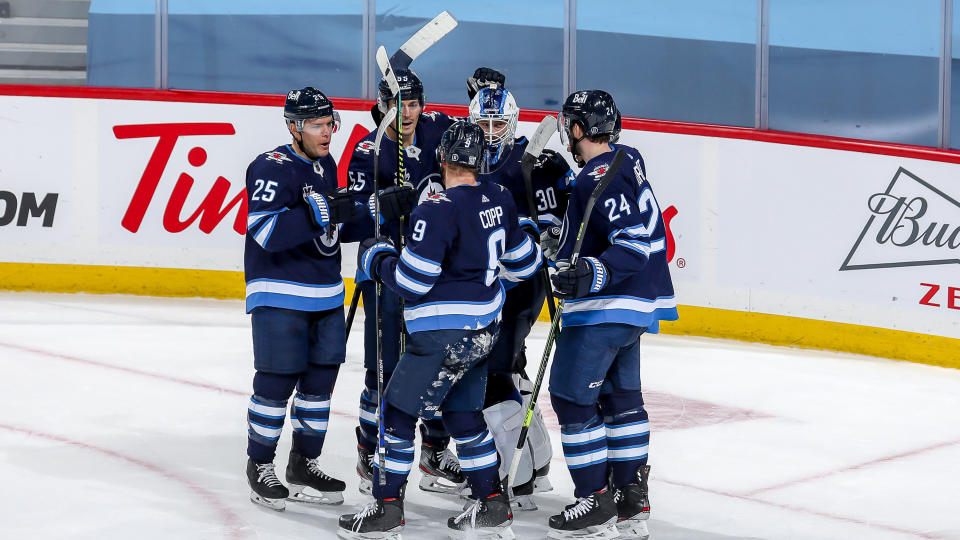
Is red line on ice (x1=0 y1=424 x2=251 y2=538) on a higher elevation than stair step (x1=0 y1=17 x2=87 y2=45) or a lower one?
lower

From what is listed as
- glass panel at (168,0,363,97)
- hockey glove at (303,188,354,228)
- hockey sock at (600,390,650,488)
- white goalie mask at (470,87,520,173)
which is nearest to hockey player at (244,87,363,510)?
hockey glove at (303,188,354,228)

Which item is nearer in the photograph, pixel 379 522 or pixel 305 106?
pixel 379 522

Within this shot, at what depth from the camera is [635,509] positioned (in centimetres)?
360

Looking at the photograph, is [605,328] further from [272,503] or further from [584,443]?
[272,503]

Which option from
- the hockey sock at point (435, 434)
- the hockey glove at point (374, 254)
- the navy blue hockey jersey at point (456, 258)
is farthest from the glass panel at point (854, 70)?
the hockey glove at point (374, 254)

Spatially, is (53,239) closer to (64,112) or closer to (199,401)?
(64,112)

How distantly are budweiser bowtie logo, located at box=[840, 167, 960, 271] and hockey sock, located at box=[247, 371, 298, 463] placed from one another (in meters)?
3.56

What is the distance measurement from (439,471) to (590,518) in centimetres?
72

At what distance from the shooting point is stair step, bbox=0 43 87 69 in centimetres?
772

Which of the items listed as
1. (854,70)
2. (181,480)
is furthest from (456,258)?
(854,70)

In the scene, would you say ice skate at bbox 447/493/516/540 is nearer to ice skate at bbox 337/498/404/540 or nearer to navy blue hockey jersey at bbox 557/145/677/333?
ice skate at bbox 337/498/404/540

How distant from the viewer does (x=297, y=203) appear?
12.2 feet

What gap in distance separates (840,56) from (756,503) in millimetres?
3578

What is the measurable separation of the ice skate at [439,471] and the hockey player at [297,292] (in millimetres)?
325
